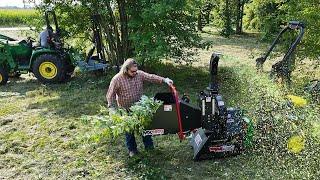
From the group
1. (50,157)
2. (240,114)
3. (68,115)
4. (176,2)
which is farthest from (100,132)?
(176,2)

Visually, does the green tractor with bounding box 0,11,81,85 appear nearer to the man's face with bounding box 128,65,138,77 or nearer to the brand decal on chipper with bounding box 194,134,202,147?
the man's face with bounding box 128,65,138,77

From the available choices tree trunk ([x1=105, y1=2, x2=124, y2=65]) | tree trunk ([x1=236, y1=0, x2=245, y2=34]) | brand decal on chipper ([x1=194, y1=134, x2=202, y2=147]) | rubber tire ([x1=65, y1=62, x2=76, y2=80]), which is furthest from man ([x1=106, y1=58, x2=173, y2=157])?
tree trunk ([x1=236, y1=0, x2=245, y2=34])

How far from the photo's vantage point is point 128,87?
5.47 metres

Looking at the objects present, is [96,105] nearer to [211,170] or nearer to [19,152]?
[19,152]

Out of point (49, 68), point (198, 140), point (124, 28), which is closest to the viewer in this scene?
point (198, 140)

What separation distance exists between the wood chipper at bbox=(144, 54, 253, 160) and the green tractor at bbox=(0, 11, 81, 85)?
5.42m

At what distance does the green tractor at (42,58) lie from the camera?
10258 millimetres

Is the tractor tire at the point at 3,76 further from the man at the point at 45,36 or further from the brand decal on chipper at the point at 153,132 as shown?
the brand decal on chipper at the point at 153,132

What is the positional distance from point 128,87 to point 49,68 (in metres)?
5.34

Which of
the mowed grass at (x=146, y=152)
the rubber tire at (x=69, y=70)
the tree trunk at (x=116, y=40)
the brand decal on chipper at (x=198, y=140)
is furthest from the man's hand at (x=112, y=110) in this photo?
the rubber tire at (x=69, y=70)

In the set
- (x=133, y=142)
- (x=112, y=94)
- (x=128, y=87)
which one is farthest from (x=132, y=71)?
(x=133, y=142)

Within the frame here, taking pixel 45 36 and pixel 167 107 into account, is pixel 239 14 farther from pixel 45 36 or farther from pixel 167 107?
pixel 167 107

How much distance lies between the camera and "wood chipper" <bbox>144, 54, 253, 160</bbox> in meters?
5.27

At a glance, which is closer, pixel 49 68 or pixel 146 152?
pixel 146 152
